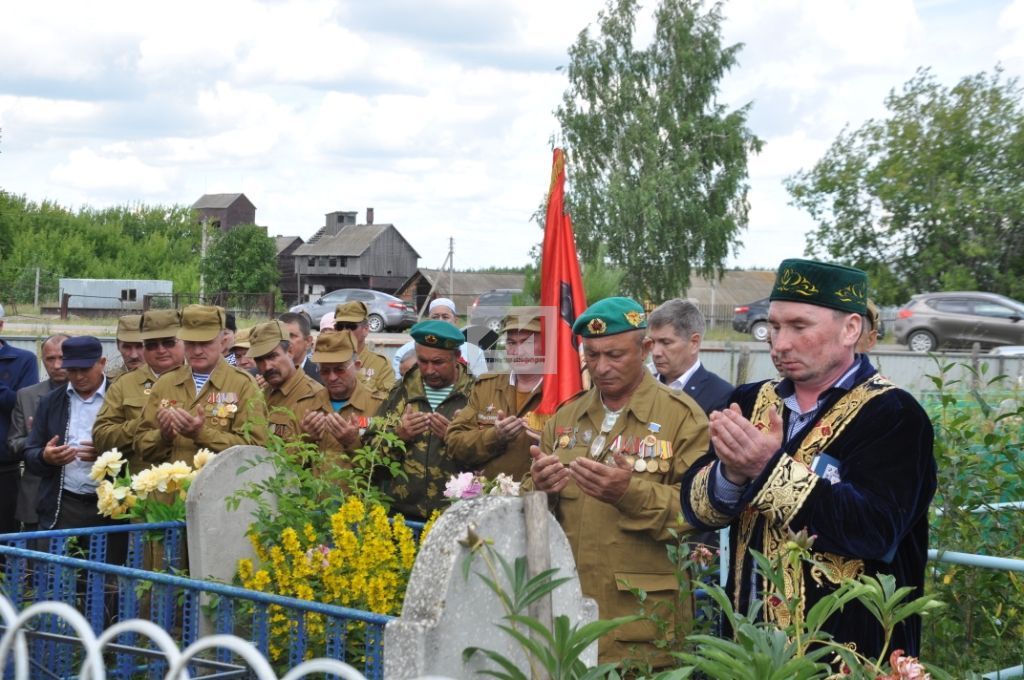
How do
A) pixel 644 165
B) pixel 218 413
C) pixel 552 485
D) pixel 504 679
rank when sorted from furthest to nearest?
1. pixel 644 165
2. pixel 218 413
3. pixel 552 485
4. pixel 504 679

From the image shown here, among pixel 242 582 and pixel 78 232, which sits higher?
pixel 78 232

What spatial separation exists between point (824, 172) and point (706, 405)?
30.1 meters

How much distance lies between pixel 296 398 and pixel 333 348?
0.40 meters

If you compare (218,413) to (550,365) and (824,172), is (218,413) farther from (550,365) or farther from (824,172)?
(824,172)

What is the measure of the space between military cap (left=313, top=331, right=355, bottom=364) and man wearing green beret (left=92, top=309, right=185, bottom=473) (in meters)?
0.87

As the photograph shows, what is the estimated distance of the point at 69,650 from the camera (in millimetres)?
4133

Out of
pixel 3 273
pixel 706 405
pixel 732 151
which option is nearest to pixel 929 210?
pixel 732 151

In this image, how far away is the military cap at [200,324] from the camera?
6.67 m

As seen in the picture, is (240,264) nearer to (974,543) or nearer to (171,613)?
(171,613)

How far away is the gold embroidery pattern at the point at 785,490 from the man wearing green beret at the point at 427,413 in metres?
2.66

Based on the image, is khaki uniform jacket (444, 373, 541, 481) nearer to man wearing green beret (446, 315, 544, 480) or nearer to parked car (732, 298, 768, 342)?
man wearing green beret (446, 315, 544, 480)

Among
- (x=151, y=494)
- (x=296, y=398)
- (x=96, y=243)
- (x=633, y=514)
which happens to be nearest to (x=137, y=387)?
(x=296, y=398)

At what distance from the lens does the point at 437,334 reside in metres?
6.02

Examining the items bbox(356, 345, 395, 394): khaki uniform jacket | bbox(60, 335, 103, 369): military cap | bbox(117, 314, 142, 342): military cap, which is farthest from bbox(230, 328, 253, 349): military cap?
bbox(60, 335, 103, 369): military cap
